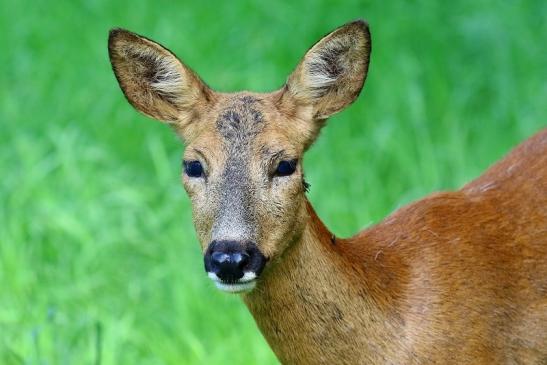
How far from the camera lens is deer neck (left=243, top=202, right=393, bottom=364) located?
16.5 ft

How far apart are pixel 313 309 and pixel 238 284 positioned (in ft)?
1.51

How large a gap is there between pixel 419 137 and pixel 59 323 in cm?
254

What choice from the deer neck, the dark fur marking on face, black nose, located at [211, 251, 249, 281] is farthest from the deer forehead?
black nose, located at [211, 251, 249, 281]

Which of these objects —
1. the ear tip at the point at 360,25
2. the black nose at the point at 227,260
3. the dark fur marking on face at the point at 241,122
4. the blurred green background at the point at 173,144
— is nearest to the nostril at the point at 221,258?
the black nose at the point at 227,260

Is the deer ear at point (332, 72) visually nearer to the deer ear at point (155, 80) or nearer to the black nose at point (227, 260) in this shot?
the deer ear at point (155, 80)

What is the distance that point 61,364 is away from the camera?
6.44 metres

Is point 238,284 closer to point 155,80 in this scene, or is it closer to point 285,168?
point 285,168

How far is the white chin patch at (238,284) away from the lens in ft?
15.3

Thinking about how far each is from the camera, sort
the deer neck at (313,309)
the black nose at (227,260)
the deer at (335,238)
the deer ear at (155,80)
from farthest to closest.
Result: the deer ear at (155,80)
the deer neck at (313,309)
the deer at (335,238)
the black nose at (227,260)

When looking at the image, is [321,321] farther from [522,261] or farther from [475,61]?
[475,61]

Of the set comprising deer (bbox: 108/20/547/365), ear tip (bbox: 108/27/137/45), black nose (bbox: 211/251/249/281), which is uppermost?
ear tip (bbox: 108/27/137/45)

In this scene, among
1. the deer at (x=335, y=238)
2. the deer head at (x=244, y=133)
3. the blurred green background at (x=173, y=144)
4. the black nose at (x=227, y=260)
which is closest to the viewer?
the black nose at (x=227, y=260)

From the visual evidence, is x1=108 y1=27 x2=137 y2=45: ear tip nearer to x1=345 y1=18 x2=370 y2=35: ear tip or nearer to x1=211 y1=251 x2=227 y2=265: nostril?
x1=345 y1=18 x2=370 y2=35: ear tip

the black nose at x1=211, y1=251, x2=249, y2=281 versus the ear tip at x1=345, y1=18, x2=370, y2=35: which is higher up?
the ear tip at x1=345, y1=18, x2=370, y2=35
